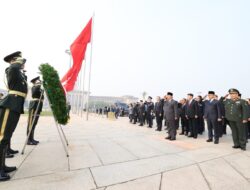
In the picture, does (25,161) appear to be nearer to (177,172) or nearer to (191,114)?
(177,172)

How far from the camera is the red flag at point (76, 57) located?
825cm

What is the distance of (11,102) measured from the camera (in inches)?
139

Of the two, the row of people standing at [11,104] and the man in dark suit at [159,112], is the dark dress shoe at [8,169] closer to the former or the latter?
the row of people standing at [11,104]

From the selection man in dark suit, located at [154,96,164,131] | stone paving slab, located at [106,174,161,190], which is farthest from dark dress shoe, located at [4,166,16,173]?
man in dark suit, located at [154,96,164,131]

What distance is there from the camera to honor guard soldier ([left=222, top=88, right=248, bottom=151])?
6.37 metres

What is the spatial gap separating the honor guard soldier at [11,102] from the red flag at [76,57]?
4003 mm

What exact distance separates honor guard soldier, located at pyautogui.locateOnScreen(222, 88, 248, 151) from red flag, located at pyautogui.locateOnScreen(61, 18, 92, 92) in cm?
624

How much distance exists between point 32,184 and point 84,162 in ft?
4.26

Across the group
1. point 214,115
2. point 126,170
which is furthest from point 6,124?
point 214,115

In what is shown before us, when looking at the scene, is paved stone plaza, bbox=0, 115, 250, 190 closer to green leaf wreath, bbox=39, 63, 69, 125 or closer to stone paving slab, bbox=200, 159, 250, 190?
stone paving slab, bbox=200, 159, 250, 190

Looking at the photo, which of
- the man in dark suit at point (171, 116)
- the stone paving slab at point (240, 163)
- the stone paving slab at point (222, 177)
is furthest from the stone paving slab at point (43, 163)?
the man in dark suit at point (171, 116)

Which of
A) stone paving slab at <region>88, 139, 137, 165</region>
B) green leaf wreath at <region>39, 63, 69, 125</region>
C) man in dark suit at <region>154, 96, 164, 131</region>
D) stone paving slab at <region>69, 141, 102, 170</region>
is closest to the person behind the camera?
stone paving slab at <region>69, 141, 102, 170</region>

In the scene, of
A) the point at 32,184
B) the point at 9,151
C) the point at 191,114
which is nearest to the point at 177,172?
the point at 32,184

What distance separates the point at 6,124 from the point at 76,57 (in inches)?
284
